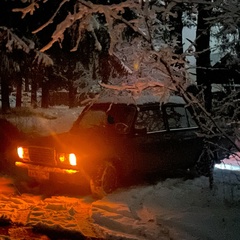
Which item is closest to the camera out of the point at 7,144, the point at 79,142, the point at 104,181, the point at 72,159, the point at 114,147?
the point at 72,159

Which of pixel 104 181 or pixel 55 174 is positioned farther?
pixel 104 181

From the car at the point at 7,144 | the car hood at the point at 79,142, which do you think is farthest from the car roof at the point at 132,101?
the car at the point at 7,144

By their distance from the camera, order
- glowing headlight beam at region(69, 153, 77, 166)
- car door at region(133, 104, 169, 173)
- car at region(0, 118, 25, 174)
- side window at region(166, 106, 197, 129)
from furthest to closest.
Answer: car at region(0, 118, 25, 174)
side window at region(166, 106, 197, 129)
car door at region(133, 104, 169, 173)
glowing headlight beam at region(69, 153, 77, 166)

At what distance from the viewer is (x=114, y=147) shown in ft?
27.3

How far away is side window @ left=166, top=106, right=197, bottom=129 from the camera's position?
9.38m

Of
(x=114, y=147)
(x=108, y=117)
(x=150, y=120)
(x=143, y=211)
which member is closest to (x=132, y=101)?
(x=108, y=117)

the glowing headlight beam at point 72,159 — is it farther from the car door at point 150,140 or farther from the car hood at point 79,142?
the car door at point 150,140

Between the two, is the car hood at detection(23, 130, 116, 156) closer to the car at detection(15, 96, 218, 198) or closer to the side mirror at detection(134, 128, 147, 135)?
the car at detection(15, 96, 218, 198)

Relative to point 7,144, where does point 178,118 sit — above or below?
above

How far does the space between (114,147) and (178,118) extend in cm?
190

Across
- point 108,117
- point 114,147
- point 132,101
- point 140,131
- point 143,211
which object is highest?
point 132,101

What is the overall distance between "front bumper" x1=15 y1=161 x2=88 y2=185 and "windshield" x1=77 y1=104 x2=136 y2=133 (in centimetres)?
117

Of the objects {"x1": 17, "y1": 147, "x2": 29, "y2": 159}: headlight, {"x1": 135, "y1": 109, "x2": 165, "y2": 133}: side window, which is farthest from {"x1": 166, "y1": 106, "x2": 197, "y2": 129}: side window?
{"x1": 17, "y1": 147, "x2": 29, "y2": 159}: headlight

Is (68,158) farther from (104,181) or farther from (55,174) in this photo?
(104,181)
